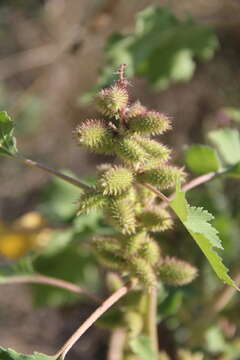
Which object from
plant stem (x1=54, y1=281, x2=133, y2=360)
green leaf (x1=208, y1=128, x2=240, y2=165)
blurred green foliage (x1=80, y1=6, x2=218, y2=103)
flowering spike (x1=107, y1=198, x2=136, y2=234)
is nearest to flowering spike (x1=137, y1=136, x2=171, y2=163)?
flowering spike (x1=107, y1=198, x2=136, y2=234)

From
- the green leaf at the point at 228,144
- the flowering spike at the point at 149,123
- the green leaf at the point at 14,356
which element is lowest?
the green leaf at the point at 14,356

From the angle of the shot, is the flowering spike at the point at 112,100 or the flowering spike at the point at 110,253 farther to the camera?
the flowering spike at the point at 110,253

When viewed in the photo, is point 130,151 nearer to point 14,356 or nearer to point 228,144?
point 14,356

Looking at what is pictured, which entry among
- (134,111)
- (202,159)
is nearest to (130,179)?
(134,111)

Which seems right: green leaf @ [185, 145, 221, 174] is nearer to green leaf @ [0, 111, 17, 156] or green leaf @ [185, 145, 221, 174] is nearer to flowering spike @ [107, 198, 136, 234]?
flowering spike @ [107, 198, 136, 234]

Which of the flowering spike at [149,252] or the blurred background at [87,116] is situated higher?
the blurred background at [87,116]

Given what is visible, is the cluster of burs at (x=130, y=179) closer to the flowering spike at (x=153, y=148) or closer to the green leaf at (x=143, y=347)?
the flowering spike at (x=153, y=148)

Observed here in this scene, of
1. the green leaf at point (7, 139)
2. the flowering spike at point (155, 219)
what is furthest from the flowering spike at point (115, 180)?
the green leaf at point (7, 139)

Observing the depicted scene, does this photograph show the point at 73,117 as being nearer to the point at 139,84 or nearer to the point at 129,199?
the point at 139,84
